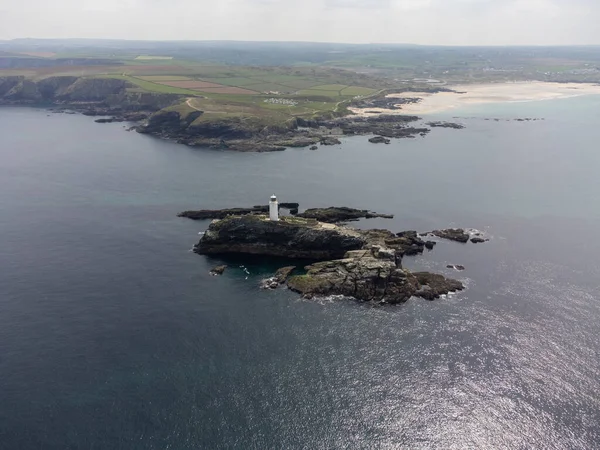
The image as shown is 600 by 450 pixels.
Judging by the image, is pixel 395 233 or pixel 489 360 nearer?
pixel 489 360

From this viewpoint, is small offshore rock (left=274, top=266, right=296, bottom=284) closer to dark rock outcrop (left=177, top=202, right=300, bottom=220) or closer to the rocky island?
the rocky island

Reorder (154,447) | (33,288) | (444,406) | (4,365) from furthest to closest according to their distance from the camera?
1. (33,288)
2. (4,365)
3. (444,406)
4. (154,447)

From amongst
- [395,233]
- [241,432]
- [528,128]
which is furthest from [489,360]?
[528,128]

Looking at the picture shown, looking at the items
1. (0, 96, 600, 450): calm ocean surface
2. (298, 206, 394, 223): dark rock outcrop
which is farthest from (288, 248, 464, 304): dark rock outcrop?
(298, 206, 394, 223): dark rock outcrop

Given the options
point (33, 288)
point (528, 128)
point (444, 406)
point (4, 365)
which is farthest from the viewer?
point (528, 128)

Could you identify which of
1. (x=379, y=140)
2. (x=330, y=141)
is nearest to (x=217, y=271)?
(x=330, y=141)

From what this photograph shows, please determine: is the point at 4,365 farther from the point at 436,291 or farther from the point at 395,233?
the point at 395,233

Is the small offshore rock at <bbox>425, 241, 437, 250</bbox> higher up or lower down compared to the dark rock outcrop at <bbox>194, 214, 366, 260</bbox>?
lower down
